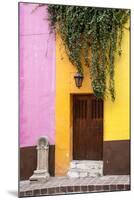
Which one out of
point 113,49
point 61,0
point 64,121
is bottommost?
point 64,121

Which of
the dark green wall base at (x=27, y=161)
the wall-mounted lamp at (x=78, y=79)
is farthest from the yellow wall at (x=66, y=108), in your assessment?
the dark green wall base at (x=27, y=161)

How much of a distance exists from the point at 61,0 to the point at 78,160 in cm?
119

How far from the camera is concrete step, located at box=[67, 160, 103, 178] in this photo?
11.1ft

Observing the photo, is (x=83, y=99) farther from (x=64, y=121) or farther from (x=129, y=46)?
(x=129, y=46)

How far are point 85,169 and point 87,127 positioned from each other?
32 centimetres

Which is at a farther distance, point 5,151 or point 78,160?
point 78,160

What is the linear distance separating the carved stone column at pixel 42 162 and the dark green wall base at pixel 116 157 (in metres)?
0.46

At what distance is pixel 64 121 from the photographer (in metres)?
3.38

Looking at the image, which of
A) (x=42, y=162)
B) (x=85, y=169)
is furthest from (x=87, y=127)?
(x=42, y=162)

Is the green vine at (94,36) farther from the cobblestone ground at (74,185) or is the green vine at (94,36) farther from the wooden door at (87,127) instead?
the cobblestone ground at (74,185)

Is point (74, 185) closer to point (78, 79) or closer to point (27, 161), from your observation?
point (27, 161)

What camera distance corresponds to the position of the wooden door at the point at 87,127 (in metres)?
3.40

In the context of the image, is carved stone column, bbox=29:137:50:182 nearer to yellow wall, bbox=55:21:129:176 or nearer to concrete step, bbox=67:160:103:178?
yellow wall, bbox=55:21:129:176

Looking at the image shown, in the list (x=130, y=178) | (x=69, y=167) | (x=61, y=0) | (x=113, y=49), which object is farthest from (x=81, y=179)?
(x=61, y=0)
